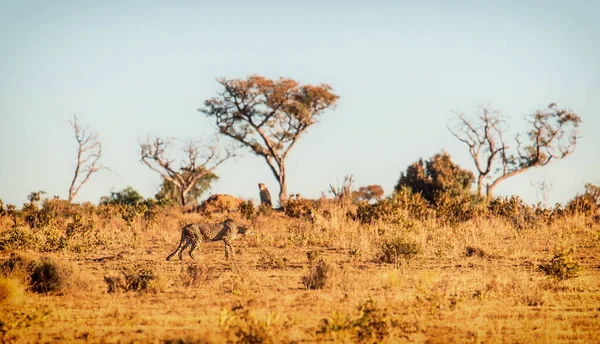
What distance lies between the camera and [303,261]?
16.3 metres

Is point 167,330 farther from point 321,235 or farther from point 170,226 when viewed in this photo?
point 170,226

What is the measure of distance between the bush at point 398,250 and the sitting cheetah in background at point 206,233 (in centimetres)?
377

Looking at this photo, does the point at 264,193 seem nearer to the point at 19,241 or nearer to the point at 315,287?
the point at 19,241

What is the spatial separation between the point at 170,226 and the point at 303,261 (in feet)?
32.4

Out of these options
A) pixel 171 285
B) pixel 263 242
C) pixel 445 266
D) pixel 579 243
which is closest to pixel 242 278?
pixel 171 285

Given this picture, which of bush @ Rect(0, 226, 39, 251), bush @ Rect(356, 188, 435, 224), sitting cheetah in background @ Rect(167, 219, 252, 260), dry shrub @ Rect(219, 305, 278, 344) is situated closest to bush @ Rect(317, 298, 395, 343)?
dry shrub @ Rect(219, 305, 278, 344)

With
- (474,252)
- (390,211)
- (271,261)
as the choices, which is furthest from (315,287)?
(390,211)

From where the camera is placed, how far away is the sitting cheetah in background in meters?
16.8

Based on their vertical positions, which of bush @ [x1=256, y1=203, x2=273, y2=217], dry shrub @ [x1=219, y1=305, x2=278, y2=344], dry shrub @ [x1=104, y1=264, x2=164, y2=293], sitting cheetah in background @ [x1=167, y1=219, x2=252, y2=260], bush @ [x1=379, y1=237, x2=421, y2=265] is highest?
bush @ [x1=256, y1=203, x2=273, y2=217]

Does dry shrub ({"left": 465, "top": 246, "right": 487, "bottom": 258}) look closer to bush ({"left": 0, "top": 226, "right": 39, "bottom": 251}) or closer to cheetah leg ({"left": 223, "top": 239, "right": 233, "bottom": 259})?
cheetah leg ({"left": 223, "top": 239, "right": 233, "bottom": 259})

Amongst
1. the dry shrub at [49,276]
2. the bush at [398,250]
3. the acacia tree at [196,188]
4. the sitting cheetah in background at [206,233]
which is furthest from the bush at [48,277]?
the acacia tree at [196,188]

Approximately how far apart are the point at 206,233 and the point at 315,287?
543cm

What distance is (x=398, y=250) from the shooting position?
15.8 metres

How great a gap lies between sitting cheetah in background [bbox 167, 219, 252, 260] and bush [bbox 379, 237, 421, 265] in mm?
3773
